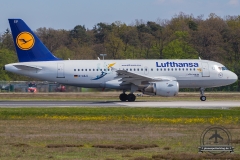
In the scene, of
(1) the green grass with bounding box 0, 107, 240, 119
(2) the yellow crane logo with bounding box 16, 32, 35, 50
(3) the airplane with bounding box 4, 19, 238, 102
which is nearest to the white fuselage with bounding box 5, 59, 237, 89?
(3) the airplane with bounding box 4, 19, 238, 102

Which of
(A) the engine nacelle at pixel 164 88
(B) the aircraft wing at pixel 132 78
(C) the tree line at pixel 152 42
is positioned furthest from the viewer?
(C) the tree line at pixel 152 42

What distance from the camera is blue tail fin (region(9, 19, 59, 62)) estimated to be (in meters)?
44.8

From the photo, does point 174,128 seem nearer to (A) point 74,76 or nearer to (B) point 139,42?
(A) point 74,76

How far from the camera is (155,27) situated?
416 feet

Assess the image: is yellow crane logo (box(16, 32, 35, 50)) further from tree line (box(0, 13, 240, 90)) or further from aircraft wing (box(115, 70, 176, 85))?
tree line (box(0, 13, 240, 90))

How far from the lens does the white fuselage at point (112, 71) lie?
44.8m

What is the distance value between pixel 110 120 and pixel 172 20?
4024 inches

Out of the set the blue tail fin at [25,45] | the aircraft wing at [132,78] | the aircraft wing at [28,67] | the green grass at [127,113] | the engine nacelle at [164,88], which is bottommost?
the green grass at [127,113]

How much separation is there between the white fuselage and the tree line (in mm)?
29588

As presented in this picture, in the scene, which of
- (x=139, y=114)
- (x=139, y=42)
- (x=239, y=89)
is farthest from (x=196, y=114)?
(x=139, y=42)

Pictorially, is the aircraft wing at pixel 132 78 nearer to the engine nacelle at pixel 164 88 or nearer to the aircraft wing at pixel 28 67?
the engine nacelle at pixel 164 88

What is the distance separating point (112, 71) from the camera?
44906mm

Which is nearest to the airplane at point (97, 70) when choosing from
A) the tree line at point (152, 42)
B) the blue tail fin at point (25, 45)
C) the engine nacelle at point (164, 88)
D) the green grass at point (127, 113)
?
the blue tail fin at point (25, 45)

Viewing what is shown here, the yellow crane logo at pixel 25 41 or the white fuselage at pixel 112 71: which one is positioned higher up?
the yellow crane logo at pixel 25 41
